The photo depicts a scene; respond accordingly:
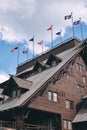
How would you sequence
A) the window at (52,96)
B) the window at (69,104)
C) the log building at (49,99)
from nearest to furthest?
the log building at (49,99)
the window at (52,96)
the window at (69,104)

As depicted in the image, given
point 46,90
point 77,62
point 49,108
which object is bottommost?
point 49,108

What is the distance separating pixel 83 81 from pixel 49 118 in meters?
9.52

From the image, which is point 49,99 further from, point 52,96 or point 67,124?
point 67,124

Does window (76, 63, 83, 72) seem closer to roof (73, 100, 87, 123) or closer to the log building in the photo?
the log building

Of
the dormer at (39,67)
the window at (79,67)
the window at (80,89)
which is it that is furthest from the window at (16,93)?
the window at (79,67)

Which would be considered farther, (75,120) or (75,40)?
(75,40)

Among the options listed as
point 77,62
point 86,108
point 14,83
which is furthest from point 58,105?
point 77,62

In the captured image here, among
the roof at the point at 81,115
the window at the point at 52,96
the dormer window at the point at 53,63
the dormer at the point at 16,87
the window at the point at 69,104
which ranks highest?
the dormer window at the point at 53,63

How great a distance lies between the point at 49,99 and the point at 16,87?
4966 mm

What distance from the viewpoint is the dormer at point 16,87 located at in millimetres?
31203

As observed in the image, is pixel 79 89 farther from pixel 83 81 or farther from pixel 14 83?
pixel 14 83

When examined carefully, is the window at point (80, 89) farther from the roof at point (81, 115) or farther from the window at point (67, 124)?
the window at point (67, 124)

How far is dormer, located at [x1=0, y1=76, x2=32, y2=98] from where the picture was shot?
102ft

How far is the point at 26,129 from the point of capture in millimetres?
28234
